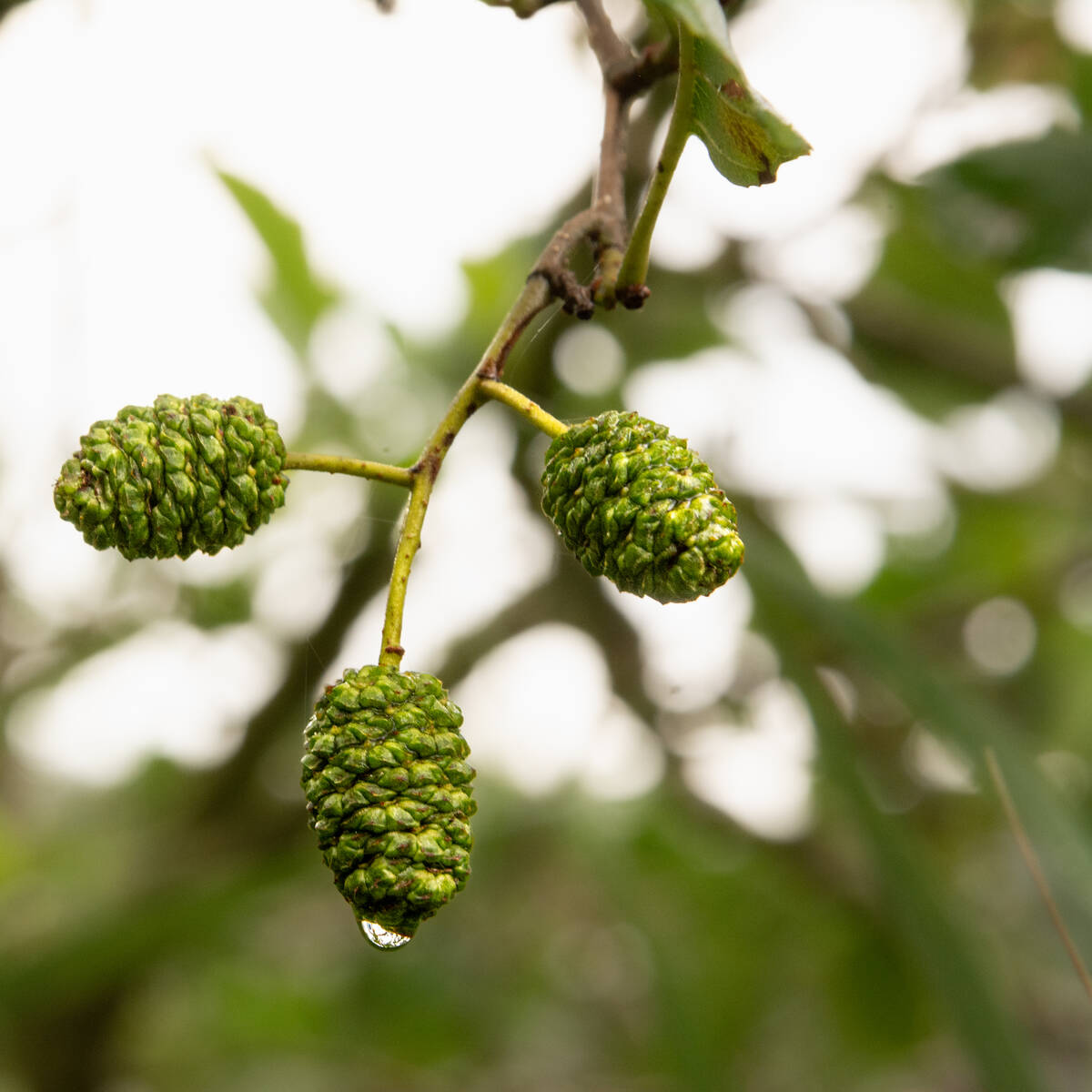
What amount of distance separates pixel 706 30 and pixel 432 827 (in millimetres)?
488

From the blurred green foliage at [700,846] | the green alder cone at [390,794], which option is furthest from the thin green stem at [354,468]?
the blurred green foliage at [700,846]

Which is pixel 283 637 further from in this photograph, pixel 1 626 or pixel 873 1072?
pixel 873 1072

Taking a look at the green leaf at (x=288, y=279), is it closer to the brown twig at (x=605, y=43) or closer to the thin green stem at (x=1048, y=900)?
the brown twig at (x=605, y=43)

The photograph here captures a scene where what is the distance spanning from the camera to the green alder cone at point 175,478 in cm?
74

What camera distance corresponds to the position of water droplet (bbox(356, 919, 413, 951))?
0.71 meters

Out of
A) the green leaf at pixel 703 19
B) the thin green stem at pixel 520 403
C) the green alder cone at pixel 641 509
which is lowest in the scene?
the green alder cone at pixel 641 509

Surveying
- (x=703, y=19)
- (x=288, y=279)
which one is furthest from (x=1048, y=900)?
(x=288, y=279)

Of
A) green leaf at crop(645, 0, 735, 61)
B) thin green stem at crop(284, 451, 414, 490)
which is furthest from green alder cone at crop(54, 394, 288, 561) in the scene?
green leaf at crop(645, 0, 735, 61)

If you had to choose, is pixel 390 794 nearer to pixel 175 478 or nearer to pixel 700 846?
pixel 175 478

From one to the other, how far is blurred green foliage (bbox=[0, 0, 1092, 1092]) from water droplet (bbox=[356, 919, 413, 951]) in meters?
0.77

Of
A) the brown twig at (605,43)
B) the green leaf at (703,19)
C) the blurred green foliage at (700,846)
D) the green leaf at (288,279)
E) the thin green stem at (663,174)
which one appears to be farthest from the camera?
the green leaf at (288,279)

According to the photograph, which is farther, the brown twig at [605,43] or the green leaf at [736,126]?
the brown twig at [605,43]

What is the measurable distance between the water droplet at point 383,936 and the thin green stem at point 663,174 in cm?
45

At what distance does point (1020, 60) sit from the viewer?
6.86 ft
